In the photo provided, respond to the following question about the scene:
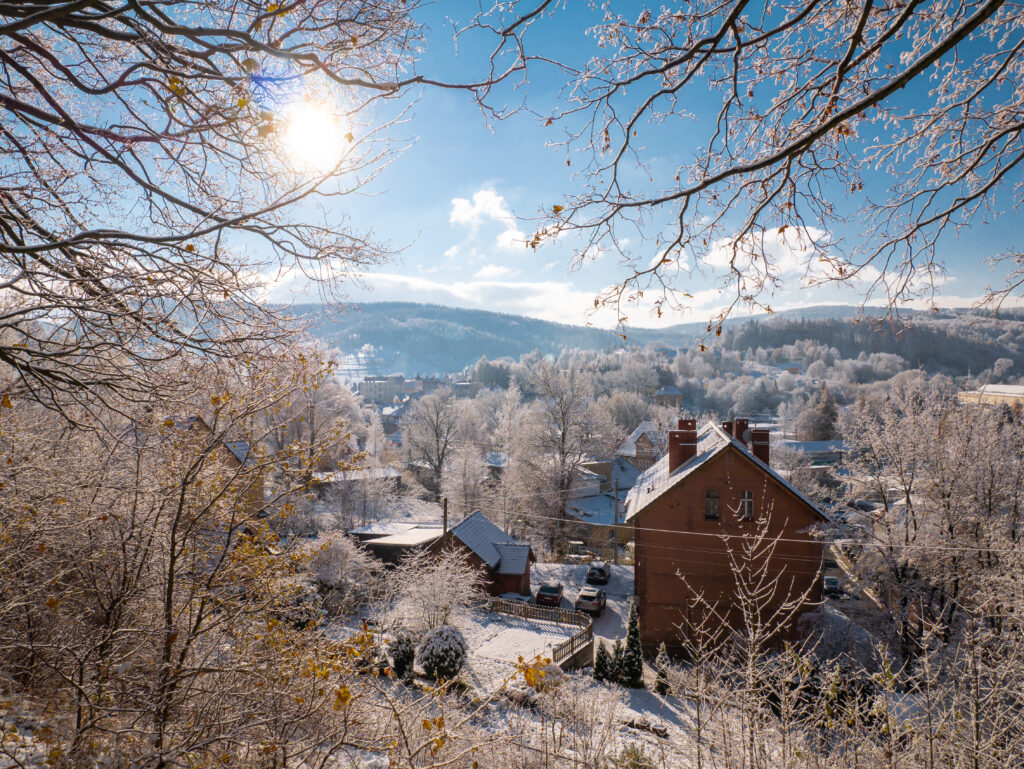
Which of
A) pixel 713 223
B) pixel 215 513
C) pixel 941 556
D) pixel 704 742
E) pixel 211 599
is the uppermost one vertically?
pixel 713 223

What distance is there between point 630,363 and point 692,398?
1413 centimetres

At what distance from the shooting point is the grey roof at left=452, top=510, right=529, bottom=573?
912 inches

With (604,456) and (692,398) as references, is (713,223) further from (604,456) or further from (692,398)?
(692,398)

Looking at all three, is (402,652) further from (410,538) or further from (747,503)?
(747,503)

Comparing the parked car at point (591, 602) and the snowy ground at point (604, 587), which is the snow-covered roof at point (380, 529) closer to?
the snowy ground at point (604, 587)

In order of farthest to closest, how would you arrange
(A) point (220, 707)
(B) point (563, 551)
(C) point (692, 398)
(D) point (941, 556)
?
(C) point (692, 398) → (B) point (563, 551) → (D) point (941, 556) → (A) point (220, 707)

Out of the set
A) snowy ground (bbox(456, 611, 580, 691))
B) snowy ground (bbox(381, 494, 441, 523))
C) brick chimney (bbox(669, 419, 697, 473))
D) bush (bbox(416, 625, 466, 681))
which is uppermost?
brick chimney (bbox(669, 419, 697, 473))

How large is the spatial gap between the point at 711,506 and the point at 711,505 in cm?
4

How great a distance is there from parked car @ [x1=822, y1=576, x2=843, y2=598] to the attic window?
10.1 m

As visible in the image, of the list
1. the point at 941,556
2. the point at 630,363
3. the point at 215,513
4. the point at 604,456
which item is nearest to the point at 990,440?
the point at 941,556

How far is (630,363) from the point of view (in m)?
101

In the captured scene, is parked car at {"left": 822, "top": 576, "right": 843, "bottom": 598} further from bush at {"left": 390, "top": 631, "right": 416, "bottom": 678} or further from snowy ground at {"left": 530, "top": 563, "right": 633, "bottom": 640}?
bush at {"left": 390, "top": 631, "right": 416, "bottom": 678}

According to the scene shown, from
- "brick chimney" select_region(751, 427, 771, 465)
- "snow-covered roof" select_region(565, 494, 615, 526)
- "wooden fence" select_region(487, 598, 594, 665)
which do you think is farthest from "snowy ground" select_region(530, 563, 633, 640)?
"brick chimney" select_region(751, 427, 771, 465)

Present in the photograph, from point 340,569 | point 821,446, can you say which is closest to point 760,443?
point 340,569
